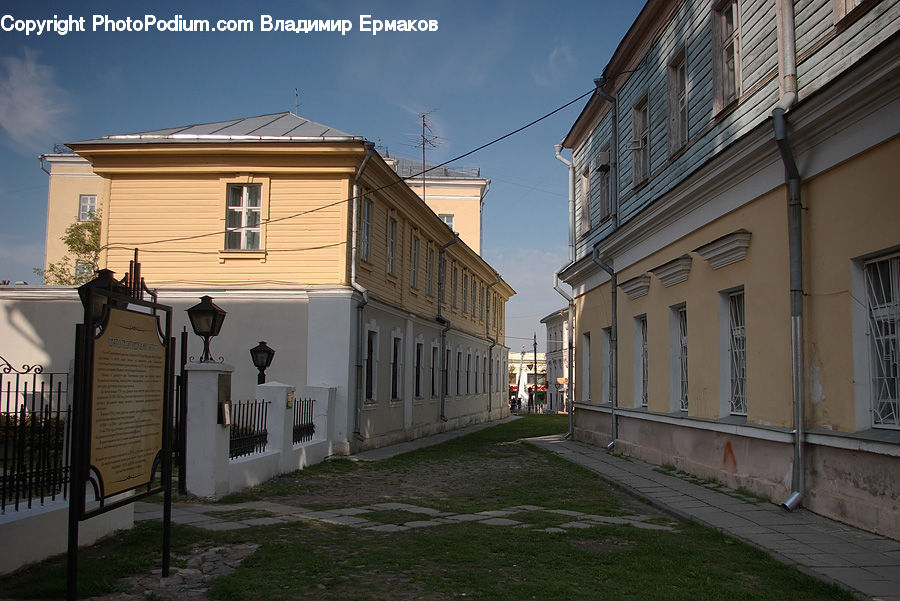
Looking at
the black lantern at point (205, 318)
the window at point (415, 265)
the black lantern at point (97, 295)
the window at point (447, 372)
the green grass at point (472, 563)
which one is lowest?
the green grass at point (472, 563)

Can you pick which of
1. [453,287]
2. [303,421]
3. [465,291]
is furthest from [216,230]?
[465,291]

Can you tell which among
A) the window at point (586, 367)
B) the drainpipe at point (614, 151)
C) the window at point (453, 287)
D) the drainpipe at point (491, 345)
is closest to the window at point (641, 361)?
the drainpipe at point (614, 151)

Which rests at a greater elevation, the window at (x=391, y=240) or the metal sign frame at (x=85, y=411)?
the window at (x=391, y=240)

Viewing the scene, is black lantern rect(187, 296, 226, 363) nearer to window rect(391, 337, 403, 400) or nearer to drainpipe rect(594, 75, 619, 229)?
window rect(391, 337, 403, 400)

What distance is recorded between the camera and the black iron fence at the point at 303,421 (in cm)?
1358

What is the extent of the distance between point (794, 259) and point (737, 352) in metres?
2.72

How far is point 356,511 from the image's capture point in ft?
29.5

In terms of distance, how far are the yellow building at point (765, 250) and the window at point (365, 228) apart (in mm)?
5575

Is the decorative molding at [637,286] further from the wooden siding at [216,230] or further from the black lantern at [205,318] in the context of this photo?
the black lantern at [205,318]

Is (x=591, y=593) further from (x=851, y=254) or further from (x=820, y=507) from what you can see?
(x=851, y=254)

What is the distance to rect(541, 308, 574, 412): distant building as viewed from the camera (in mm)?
62719

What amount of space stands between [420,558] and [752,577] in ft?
8.39

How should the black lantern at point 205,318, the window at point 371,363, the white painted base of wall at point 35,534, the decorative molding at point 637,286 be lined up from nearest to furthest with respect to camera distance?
the white painted base of wall at point 35,534
the black lantern at point 205,318
the decorative molding at point 637,286
the window at point 371,363

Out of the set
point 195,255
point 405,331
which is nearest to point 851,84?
point 195,255
